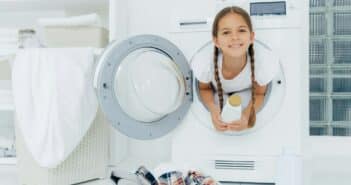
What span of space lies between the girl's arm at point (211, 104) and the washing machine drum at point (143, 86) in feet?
0.19

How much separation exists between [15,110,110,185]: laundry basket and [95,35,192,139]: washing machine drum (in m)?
0.19

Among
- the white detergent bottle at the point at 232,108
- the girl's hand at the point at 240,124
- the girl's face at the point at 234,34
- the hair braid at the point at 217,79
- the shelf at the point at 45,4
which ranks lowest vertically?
the girl's hand at the point at 240,124

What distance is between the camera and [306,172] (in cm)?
181

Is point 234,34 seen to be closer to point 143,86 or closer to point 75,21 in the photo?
point 143,86

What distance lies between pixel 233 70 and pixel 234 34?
149 millimetres

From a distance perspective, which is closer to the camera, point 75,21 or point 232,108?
point 232,108

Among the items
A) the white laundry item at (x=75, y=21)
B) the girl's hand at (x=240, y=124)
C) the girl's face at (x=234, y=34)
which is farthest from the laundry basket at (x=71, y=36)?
the girl's hand at (x=240, y=124)

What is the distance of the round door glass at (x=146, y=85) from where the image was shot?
5.32 ft

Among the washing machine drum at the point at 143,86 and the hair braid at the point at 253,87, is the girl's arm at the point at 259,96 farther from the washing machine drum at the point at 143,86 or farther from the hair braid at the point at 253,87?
the washing machine drum at the point at 143,86

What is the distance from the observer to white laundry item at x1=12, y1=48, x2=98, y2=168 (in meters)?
1.59

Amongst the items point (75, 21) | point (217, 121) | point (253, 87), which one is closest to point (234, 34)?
point (253, 87)

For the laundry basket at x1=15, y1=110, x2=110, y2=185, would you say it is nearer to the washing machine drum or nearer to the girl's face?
the washing machine drum

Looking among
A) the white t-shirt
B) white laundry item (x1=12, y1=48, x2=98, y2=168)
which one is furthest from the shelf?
the white t-shirt

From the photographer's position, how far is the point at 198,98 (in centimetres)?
175
